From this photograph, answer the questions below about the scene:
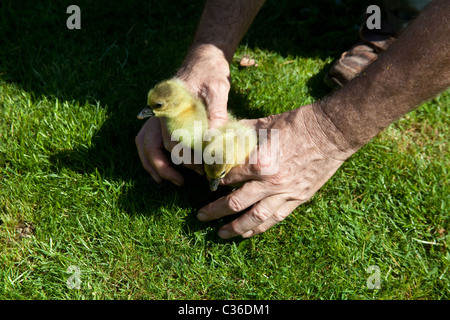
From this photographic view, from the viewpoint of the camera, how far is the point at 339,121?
7.09 ft

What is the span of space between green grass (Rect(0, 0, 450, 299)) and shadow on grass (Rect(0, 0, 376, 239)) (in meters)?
0.01

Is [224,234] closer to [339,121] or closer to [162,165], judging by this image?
[162,165]

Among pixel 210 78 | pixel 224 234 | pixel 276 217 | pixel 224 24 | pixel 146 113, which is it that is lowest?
pixel 224 234

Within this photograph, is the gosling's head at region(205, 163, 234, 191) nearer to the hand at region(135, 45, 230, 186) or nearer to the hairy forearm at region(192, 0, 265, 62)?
the hand at region(135, 45, 230, 186)

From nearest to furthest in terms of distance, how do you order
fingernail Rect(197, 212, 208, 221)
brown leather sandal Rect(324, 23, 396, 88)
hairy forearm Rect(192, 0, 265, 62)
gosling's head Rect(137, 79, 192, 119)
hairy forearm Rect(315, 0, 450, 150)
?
hairy forearm Rect(315, 0, 450, 150) < gosling's head Rect(137, 79, 192, 119) < fingernail Rect(197, 212, 208, 221) < hairy forearm Rect(192, 0, 265, 62) < brown leather sandal Rect(324, 23, 396, 88)

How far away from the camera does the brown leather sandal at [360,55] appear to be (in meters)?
3.24

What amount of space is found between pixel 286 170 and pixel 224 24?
1.13 metres

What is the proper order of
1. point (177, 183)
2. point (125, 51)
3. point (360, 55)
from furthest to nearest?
point (125, 51) < point (360, 55) < point (177, 183)

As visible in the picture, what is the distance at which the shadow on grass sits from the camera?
2789 millimetres

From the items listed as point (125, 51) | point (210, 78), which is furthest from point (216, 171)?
point (125, 51)

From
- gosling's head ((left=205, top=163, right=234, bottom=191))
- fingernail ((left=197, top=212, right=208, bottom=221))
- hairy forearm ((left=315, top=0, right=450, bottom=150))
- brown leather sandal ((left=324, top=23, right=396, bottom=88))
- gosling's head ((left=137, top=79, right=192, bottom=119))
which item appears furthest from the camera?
brown leather sandal ((left=324, top=23, right=396, bottom=88))

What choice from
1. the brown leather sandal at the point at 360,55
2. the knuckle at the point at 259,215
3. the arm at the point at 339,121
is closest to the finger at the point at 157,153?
the arm at the point at 339,121

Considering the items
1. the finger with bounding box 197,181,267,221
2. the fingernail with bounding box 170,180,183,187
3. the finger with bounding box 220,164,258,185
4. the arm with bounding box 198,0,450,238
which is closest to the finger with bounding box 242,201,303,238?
the arm with bounding box 198,0,450,238
